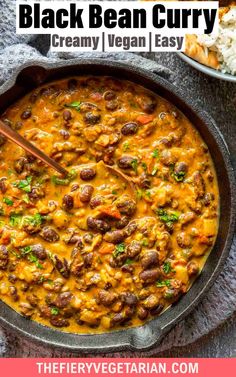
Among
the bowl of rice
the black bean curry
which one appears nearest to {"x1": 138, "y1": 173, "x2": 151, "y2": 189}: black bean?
the black bean curry

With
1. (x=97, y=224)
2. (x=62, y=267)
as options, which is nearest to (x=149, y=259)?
(x=97, y=224)

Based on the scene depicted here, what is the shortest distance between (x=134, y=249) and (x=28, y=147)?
2.36 feet

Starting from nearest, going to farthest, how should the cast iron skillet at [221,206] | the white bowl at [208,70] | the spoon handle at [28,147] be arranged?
the spoon handle at [28,147] → the cast iron skillet at [221,206] → the white bowl at [208,70]

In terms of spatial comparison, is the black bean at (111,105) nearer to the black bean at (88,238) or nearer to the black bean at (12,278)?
the black bean at (88,238)

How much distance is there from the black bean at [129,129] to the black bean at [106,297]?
0.80m

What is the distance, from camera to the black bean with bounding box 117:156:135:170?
10.1 feet

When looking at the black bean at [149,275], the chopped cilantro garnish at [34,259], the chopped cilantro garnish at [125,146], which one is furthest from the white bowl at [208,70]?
the chopped cilantro garnish at [34,259]

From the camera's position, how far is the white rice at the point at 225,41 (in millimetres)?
3352

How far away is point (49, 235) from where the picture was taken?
307 centimetres

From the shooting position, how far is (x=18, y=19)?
11.6ft

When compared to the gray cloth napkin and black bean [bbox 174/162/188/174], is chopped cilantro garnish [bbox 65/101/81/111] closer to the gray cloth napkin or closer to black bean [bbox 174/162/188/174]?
the gray cloth napkin

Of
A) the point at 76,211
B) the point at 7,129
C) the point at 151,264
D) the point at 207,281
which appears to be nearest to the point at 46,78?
the point at 7,129

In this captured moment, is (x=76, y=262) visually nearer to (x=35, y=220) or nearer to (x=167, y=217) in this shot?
(x=35, y=220)

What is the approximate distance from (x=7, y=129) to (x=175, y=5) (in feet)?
4.11
